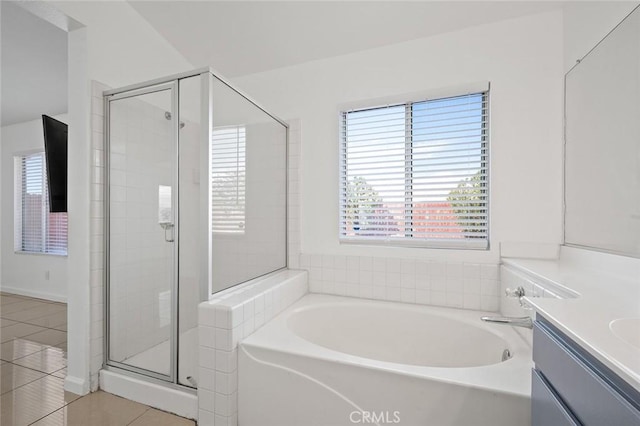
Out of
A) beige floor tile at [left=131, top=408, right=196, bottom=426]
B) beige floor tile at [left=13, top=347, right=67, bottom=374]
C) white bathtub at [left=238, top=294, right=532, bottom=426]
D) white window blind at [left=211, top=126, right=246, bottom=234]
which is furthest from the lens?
beige floor tile at [left=13, top=347, right=67, bottom=374]

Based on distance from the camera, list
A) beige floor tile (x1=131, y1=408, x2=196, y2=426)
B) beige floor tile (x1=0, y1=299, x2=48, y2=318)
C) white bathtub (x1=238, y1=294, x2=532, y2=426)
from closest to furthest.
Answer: white bathtub (x1=238, y1=294, x2=532, y2=426) < beige floor tile (x1=131, y1=408, x2=196, y2=426) < beige floor tile (x1=0, y1=299, x2=48, y2=318)

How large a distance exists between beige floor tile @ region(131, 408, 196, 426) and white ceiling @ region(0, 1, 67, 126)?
8.98 ft

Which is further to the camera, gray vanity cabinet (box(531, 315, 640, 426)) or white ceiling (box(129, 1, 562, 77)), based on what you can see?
white ceiling (box(129, 1, 562, 77))

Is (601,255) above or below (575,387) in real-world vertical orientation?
above

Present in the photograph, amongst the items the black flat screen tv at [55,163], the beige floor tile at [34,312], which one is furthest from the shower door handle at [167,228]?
the beige floor tile at [34,312]

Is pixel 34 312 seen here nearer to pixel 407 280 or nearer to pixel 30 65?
pixel 30 65

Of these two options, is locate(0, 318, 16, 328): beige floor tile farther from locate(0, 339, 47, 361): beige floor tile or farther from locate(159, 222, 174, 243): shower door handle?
locate(159, 222, 174, 243): shower door handle

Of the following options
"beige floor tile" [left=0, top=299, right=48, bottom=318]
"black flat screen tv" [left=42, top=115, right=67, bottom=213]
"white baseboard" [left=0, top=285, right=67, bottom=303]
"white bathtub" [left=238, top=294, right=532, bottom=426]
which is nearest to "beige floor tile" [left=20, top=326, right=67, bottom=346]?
"beige floor tile" [left=0, top=299, right=48, bottom=318]

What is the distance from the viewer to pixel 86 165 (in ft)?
5.97

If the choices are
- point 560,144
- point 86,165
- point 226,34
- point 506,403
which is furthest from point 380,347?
point 226,34

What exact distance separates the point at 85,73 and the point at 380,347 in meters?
2.65

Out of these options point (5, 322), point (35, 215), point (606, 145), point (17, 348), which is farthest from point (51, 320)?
point (606, 145)

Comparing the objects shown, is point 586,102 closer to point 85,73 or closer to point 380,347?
point 380,347

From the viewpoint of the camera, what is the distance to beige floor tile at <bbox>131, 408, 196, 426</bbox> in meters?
1.55
